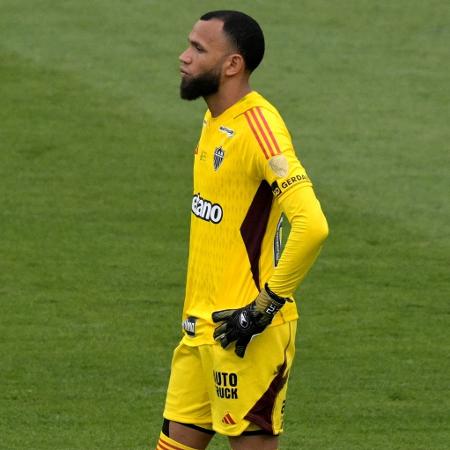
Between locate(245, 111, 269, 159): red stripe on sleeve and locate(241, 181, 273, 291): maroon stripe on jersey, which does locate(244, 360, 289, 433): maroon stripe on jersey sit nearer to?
locate(241, 181, 273, 291): maroon stripe on jersey

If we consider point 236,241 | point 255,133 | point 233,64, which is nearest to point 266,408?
point 236,241

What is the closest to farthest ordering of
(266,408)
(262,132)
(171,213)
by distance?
(262,132) < (266,408) < (171,213)

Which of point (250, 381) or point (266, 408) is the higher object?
point (250, 381)

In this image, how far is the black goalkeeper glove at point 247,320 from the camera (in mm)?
5711

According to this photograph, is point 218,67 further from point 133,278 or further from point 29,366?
point 133,278

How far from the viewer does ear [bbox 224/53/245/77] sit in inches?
234

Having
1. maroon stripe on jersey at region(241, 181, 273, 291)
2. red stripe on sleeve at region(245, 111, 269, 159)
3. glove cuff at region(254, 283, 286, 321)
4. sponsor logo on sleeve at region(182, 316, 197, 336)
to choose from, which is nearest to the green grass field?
sponsor logo on sleeve at region(182, 316, 197, 336)

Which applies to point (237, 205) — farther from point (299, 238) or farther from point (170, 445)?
point (170, 445)

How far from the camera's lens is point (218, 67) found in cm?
595

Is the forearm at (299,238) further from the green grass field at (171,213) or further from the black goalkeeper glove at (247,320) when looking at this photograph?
the green grass field at (171,213)

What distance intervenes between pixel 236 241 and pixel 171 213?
7.16m

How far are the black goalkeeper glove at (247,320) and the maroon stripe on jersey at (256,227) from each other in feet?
0.63

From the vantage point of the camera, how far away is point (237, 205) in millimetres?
5910

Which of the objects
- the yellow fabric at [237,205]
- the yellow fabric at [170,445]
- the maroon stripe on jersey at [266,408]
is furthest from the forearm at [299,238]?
the yellow fabric at [170,445]
